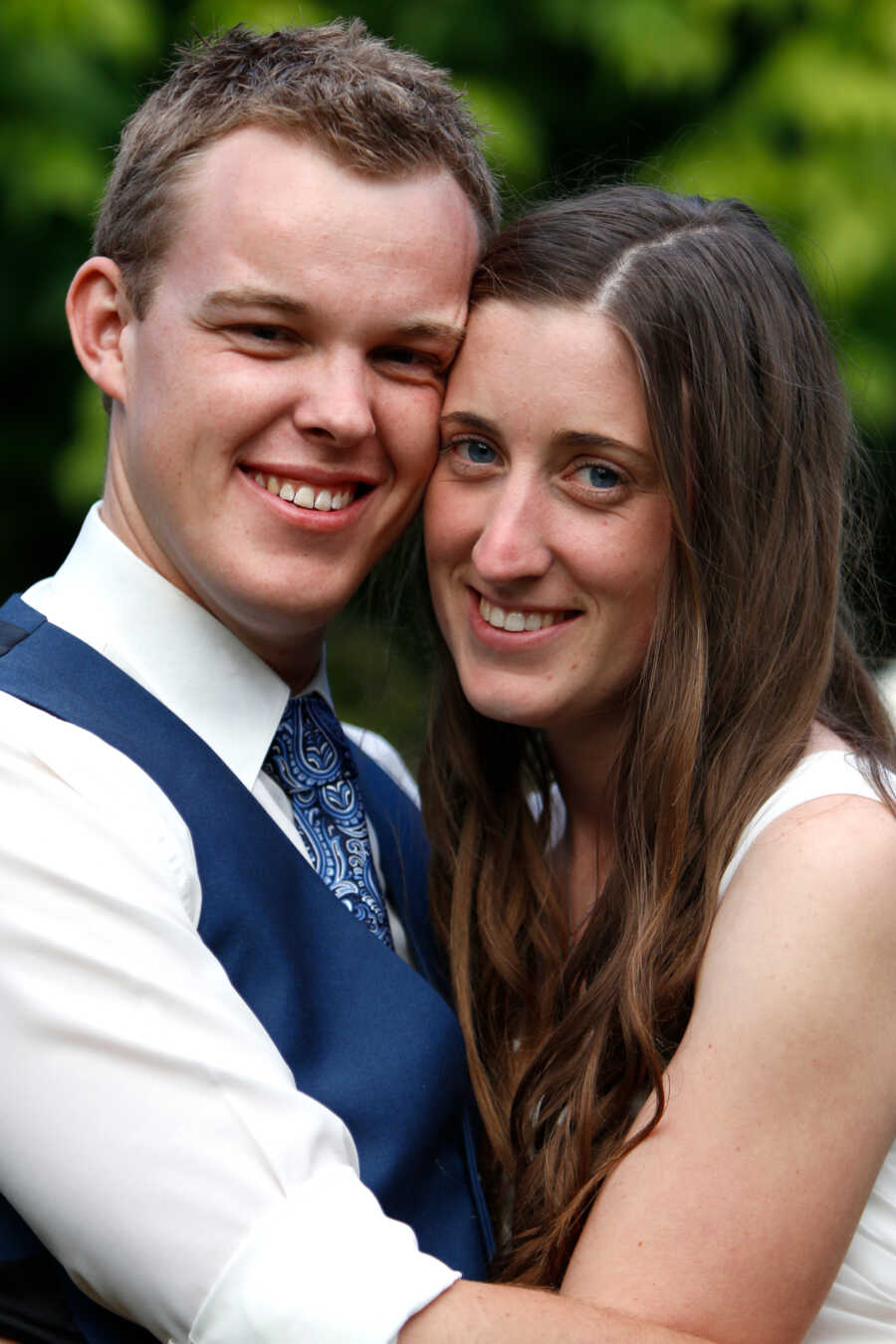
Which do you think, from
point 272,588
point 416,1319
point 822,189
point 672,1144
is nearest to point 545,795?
point 272,588

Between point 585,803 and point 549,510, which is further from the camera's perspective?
point 585,803

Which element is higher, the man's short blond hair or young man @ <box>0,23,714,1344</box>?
the man's short blond hair

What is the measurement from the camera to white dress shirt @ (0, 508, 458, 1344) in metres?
1.89

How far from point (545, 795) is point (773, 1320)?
3.71 feet

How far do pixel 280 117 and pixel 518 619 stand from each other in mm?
849

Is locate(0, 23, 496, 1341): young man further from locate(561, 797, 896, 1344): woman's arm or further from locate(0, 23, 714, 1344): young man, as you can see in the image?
locate(561, 797, 896, 1344): woman's arm

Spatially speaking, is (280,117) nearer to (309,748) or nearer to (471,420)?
(471,420)

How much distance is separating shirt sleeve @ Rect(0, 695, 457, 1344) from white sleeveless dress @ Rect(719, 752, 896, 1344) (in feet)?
2.09

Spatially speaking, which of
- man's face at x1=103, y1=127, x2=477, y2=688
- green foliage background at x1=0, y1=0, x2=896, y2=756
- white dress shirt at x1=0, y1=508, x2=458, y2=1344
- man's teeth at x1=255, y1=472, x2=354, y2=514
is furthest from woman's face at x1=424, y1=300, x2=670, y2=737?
green foliage background at x1=0, y1=0, x2=896, y2=756

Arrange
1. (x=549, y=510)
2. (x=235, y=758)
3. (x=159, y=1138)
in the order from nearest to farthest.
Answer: (x=159, y=1138) → (x=235, y=758) → (x=549, y=510)

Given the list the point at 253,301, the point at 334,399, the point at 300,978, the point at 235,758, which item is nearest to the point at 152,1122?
the point at 300,978

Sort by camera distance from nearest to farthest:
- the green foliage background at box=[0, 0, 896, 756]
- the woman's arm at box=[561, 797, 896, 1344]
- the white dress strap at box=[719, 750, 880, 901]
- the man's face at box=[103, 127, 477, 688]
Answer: the woman's arm at box=[561, 797, 896, 1344] → the white dress strap at box=[719, 750, 880, 901] → the man's face at box=[103, 127, 477, 688] → the green foliage background at box=[0, 0, 896, 756]

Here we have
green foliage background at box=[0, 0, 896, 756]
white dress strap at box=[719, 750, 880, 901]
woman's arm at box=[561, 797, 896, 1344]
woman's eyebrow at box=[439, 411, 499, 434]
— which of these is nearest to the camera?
woman's arm at box=[561, 797, 896, 1344]

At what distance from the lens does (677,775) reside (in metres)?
2.45
